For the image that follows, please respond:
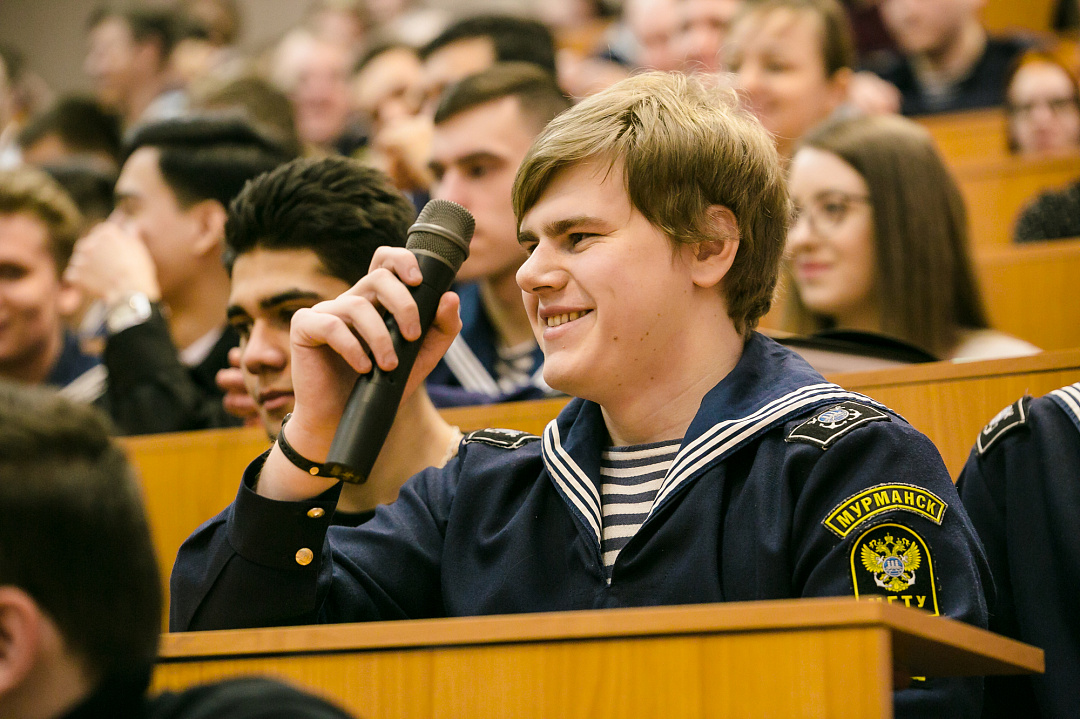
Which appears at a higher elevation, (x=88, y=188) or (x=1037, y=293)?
(x=88, y=188)

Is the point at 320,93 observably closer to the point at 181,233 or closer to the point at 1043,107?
the point at 181,233

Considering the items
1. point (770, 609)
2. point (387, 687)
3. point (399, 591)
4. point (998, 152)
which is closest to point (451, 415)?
point (399, 591)

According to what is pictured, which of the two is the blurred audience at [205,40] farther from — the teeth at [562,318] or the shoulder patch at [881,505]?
the shoulder patch at [881,505]

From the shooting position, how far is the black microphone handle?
117 centimetres

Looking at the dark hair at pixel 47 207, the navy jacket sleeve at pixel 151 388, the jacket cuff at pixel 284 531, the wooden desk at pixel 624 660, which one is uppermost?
the dark hair at pixel 47 207

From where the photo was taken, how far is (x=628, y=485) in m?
1.41

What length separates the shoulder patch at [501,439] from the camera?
60.7 inches

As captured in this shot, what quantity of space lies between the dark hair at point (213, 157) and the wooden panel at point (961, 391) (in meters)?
1.75

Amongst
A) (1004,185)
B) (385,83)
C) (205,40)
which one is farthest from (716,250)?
(205,40)

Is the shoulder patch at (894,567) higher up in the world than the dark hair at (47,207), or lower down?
lower down

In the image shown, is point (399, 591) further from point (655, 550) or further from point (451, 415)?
point (451, 415)

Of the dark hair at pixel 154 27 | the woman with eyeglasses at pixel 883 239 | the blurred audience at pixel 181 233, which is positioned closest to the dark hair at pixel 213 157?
the blurred audience at pixel 181 233

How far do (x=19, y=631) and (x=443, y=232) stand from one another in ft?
2.03

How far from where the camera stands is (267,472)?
1366 mm
